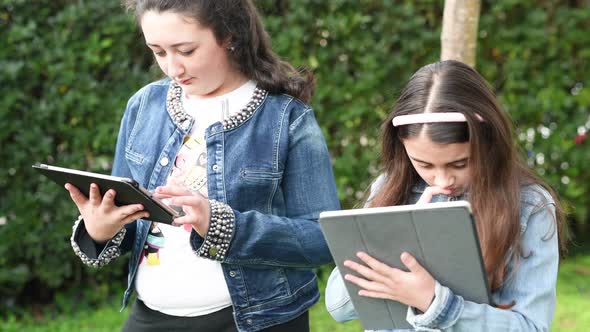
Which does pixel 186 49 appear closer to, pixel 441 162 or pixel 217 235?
pixel 217 235

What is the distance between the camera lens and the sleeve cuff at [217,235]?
231 centimetres

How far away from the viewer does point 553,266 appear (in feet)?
6.64

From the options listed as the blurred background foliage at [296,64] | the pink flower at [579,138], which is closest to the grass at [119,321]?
the blurred background foliage at [296,64]

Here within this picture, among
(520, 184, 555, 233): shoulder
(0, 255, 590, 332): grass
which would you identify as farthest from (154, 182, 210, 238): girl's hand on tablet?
(0, 255, 590, 332): grass

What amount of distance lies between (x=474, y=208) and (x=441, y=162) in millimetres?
136

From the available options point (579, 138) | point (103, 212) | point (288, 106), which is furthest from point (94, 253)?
point (579, 138)

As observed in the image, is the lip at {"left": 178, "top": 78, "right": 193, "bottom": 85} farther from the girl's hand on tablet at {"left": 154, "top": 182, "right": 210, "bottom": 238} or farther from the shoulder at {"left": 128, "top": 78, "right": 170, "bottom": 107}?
the girl's hand on tablet at {"left": 154, "top": 182, "right": 210, "bottom": 238}

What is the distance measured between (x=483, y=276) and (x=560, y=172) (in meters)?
3.94

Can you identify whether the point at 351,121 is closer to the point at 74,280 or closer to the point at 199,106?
the point at 74,280

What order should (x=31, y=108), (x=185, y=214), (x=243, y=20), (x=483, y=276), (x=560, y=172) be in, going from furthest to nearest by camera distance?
(x=560, y=172) < (x=31, y=108) < (x=243, y=20) < (x=185, y=214) < (x=483, y=276)

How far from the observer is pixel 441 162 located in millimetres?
2107

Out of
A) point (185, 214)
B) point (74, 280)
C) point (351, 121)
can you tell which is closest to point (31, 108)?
point (74, 280)

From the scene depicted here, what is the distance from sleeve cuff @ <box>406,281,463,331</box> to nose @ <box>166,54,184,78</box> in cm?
93

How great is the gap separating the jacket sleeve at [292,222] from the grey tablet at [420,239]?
1.43 feet
